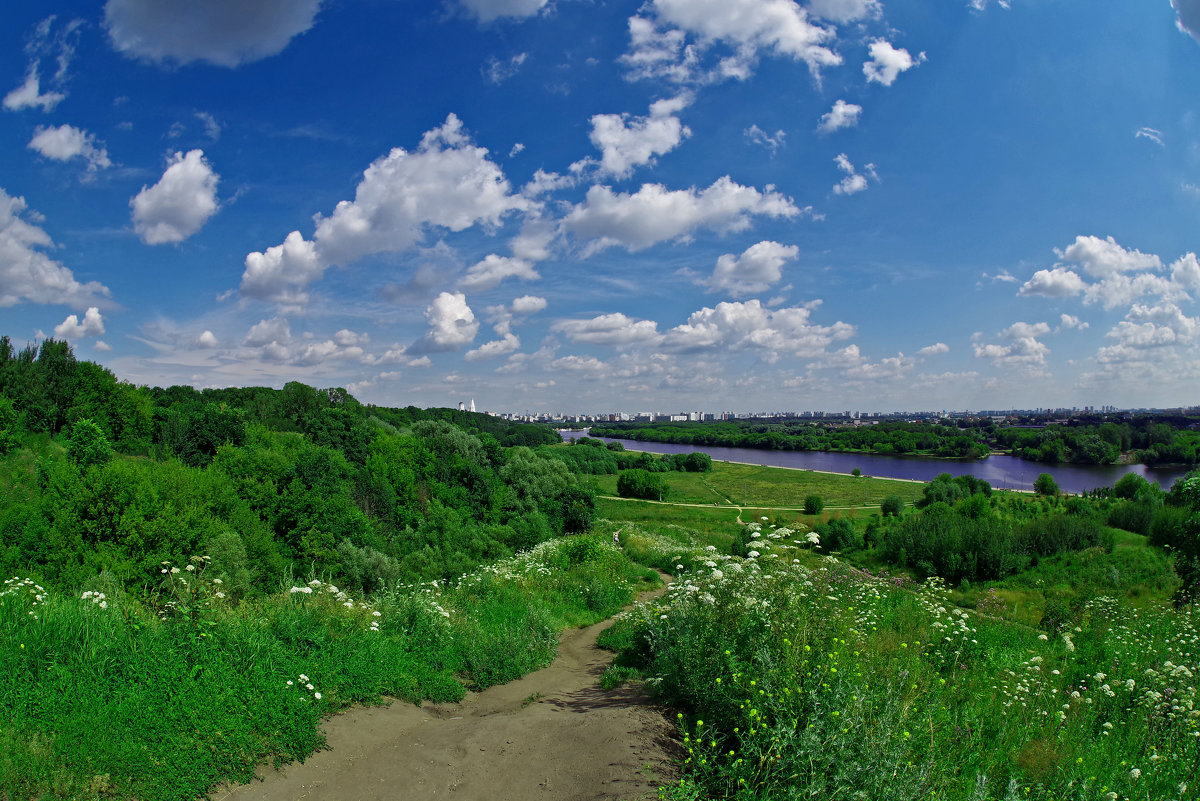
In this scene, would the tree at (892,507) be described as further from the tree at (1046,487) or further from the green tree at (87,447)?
the green tree at (87,447)

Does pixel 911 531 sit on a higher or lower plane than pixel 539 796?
lower

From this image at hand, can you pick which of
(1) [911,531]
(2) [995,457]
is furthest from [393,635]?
(2) [995,457]

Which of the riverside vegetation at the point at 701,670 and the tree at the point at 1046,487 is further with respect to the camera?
the tree at the point at 1046,487

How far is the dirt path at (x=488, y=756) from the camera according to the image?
435cm

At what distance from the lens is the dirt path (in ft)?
14.3

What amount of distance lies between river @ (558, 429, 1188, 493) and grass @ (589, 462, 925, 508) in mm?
→ 14875

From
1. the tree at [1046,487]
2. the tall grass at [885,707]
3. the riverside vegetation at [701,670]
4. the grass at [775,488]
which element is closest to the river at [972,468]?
the tree at [1046,487]

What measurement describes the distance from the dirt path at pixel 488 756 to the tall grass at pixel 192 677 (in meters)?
0.28

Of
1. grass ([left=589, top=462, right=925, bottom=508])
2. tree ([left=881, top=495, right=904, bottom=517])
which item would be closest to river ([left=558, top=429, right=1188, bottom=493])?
grass ([left=589, top=462, right=925, bottom=508])

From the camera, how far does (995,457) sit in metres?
135

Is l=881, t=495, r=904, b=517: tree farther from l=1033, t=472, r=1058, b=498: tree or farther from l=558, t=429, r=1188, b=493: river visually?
l=558, t=429, r=1188, b=493: river

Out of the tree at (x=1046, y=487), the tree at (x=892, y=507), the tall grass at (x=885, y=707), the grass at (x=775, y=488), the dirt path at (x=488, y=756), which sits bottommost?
the grass at (x=775, y=488)

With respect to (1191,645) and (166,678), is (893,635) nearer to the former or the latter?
(1191,645)

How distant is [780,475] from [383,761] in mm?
104284
